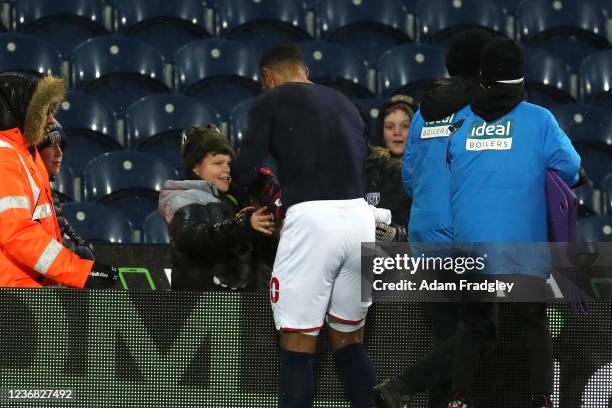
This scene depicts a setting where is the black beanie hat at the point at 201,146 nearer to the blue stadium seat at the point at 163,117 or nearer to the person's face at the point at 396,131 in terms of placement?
the person's face at the point at 396,131

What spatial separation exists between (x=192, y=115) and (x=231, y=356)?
10.6 feet

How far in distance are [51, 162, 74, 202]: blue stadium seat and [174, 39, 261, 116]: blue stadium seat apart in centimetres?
113

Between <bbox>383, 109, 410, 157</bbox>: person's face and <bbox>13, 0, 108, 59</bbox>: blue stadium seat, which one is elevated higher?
<bbox>13, 0, 108, 59</bbox>: blue stadium seat

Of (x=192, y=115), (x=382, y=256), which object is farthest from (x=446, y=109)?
(x=192, y=115)

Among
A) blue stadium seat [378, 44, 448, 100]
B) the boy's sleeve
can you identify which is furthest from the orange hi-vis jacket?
blue stadium seat [378, 44, 448, 100]

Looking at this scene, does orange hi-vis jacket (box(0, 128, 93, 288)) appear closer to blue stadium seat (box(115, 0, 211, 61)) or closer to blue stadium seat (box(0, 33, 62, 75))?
blue stadium seat (box(0, 33, 62, 75))

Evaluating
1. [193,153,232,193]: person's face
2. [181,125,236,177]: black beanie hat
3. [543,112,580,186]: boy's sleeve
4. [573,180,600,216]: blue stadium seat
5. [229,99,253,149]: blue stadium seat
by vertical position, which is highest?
[543,112,580,186]: boy's sleeve

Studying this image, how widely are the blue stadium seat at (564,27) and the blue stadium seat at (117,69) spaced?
8.87 feet

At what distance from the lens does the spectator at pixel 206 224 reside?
457 centimetres

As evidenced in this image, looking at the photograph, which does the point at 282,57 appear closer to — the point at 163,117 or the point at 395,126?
the point at 395,126

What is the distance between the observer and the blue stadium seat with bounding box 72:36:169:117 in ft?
24.9

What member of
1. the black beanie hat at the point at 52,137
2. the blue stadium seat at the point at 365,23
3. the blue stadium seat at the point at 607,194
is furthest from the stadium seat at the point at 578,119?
the black beanie hat at the point at 52,137

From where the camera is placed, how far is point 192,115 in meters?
7.27

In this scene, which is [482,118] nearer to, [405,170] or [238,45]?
[405,170]
